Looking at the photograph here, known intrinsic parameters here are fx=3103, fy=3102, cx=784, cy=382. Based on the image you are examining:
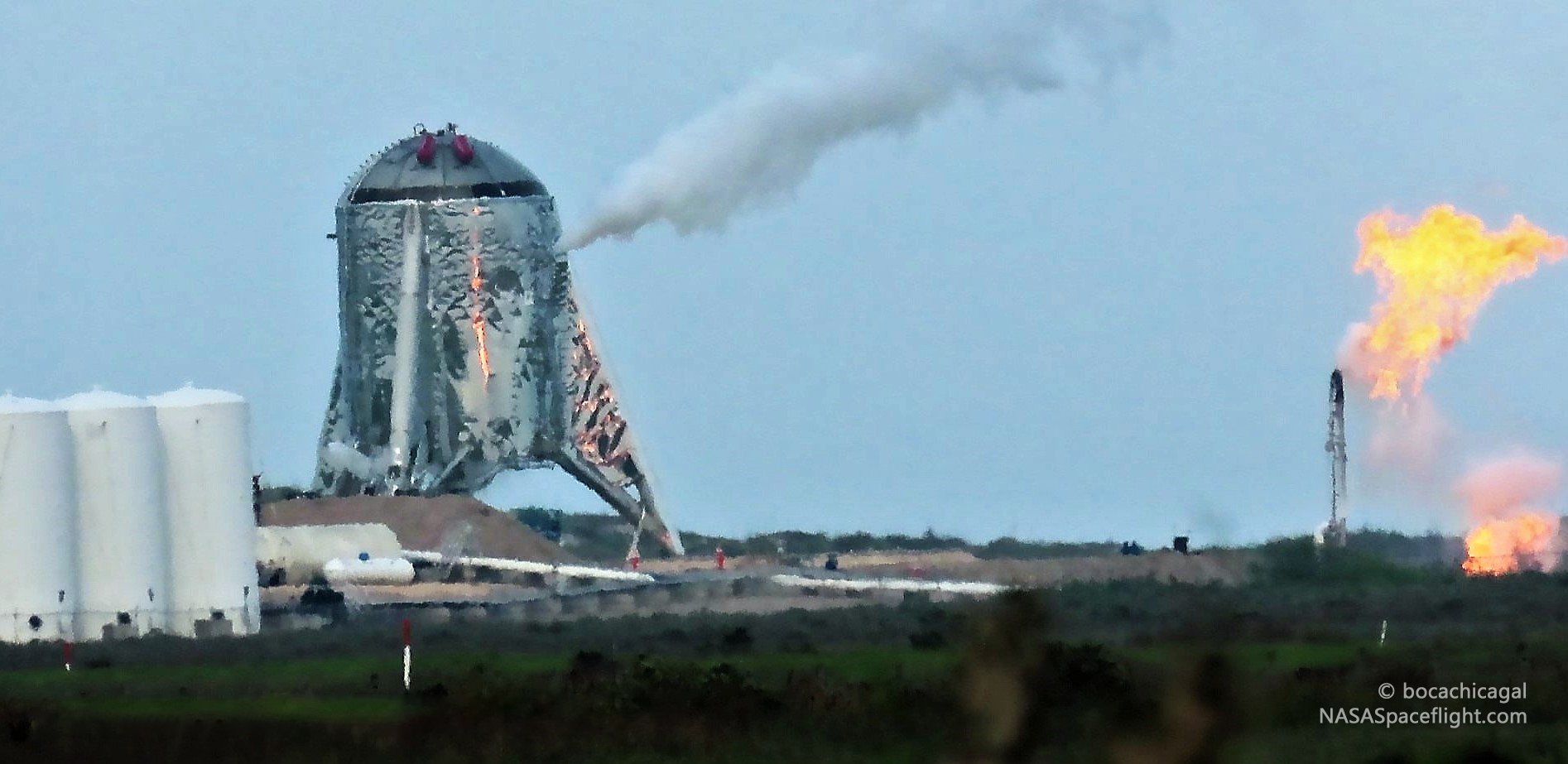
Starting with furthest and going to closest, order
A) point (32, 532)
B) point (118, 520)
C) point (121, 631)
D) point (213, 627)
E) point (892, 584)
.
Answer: point (892, 584) → point (213, 627) → point (118, 520) → point (121, 631) → point (32, 532)

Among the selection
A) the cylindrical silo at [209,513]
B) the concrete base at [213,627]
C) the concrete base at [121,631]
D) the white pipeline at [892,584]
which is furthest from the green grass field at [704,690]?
the white pipeline at [892,584]

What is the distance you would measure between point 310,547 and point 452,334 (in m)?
9.76

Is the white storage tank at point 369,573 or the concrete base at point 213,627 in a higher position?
the white storage tank at point 369,573

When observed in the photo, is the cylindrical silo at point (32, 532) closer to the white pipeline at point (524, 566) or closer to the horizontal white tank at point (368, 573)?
the horizontal white tank at point (368, 573)

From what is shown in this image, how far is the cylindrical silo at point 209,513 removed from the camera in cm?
5819

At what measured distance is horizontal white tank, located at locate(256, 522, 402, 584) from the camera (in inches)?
2790

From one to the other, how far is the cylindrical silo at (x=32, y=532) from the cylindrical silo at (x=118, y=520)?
2.80 feet

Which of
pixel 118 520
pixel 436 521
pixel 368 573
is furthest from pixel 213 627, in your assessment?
pixel 436 521

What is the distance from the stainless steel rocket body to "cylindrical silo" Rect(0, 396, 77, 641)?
2256 cm

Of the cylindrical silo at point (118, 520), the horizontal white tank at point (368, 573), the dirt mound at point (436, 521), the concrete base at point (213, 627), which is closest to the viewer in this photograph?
the cylindrical silo at point (118, 520)

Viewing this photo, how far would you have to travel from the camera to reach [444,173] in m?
77.4

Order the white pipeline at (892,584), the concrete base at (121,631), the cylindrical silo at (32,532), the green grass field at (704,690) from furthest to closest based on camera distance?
the white pipeline at (892,584) → the concrete base at (121,631) → the cylindrical silo at (32,532) → the green grass field at (704,690)

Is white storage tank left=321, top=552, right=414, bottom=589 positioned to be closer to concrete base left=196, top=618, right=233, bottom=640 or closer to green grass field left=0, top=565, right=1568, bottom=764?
concrete base left=196, top=618, right=233, bottom=640

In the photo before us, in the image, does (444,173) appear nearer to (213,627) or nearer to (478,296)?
(478,296)
